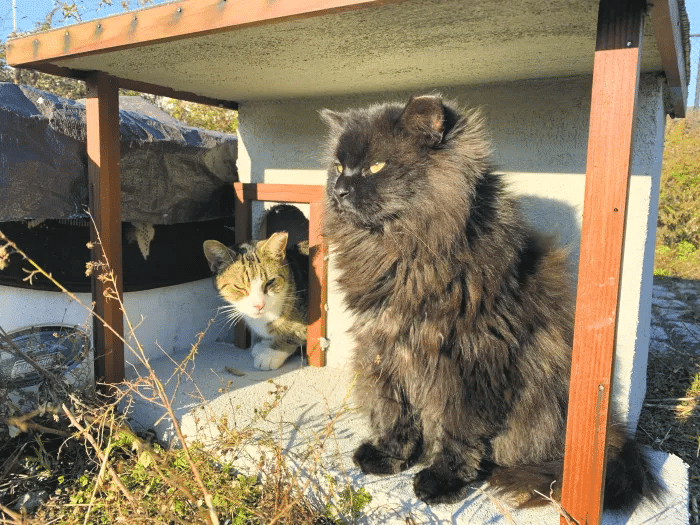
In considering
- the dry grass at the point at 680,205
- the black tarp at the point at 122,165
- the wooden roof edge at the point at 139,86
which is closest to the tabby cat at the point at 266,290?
the black tarp at the point at 122,165

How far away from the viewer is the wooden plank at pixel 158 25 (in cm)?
139

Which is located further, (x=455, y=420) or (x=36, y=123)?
(x=36, y=123)

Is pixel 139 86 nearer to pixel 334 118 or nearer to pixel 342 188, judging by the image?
pixel 334 118

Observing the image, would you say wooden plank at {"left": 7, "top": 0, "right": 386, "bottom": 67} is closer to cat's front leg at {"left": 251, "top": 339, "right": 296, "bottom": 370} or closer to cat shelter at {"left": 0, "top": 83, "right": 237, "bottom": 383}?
cat shelter at {"left": 0, "top": 83, "right": 237, "bottom": 383}

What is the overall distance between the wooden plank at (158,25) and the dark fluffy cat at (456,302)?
18.7 inches

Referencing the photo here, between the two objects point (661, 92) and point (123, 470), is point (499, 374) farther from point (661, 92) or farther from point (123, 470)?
Result: point (123, 470)

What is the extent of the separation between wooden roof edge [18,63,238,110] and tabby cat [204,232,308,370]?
873 mm

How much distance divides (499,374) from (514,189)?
3.59 feet

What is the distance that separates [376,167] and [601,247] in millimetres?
773

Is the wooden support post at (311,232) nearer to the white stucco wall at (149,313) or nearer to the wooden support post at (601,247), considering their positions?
the white stucco wall at (149,313)

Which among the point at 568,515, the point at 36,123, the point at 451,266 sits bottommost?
the point at 568,515

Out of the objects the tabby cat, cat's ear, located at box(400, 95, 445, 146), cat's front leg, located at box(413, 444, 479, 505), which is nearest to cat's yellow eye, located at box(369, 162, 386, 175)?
cat's ear, located at box(400, 95, 445, 146)

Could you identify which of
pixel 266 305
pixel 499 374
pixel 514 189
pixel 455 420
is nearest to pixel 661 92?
pixel 514 189

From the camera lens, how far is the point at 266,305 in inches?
111
